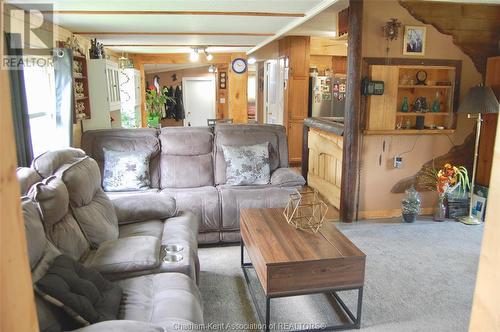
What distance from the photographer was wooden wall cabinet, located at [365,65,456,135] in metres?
3.93

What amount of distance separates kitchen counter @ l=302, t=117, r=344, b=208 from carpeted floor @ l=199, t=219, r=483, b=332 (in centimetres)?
92

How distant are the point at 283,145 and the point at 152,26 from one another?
2.00 meters

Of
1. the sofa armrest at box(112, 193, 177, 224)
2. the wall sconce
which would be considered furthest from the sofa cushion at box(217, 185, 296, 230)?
the wall sconce

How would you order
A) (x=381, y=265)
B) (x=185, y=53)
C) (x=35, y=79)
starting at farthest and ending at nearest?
1. (x=185, y=53)
2. (x=35, y=79)
3. (x=381, y=265)

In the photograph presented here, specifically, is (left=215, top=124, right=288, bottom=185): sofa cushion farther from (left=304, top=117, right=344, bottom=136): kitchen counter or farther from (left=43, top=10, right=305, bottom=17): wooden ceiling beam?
(left=43, top=10, right=305, bottom=17): wooden ceiling beam

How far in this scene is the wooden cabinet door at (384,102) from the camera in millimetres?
3883

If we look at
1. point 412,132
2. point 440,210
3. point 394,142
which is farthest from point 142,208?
point 440,210

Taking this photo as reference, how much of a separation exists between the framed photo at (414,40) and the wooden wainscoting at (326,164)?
1.16 m

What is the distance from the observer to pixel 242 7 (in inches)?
128

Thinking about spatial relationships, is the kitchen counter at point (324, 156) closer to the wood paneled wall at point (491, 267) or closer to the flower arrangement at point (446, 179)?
the flower arrangement at point (446, 179)

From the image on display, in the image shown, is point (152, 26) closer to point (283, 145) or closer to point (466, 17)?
point (283, 145)

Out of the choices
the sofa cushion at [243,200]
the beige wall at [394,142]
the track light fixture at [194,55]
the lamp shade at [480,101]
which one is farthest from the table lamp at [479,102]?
the track light fixture at [194,55]

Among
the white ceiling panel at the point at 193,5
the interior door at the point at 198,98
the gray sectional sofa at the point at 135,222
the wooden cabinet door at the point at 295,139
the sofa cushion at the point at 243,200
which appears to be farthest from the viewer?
the interior door at the point at 198,98

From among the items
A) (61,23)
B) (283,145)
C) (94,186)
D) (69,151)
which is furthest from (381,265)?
(61,23)
